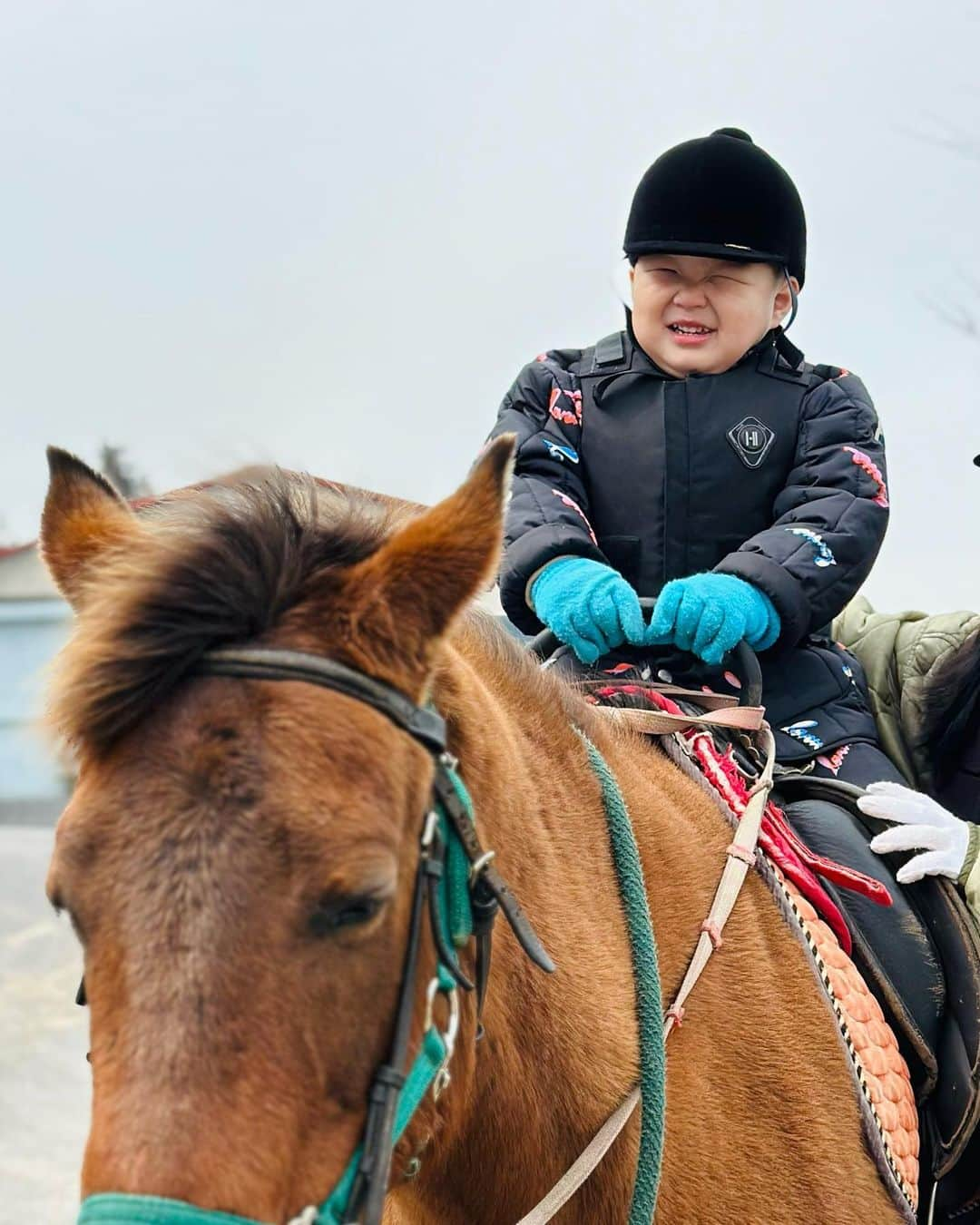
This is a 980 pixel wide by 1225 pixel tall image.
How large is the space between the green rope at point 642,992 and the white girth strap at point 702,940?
0.11 feet

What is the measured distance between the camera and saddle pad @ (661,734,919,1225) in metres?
1.99

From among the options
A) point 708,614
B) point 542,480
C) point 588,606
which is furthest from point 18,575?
point 708,614

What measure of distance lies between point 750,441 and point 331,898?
5.97ft

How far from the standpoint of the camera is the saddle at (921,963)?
218 cm

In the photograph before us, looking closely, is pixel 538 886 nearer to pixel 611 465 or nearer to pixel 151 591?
pixel 151 591

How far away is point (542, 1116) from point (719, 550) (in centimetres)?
149

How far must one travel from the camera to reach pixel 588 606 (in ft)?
7.80

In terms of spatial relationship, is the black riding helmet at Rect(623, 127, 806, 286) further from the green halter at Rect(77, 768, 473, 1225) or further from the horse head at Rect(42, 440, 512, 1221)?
the green halter at Rect(77, 768, 473, 1225)

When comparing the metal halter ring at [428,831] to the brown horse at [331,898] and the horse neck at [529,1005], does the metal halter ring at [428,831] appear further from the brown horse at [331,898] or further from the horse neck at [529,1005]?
the horse neck at [529,1005]

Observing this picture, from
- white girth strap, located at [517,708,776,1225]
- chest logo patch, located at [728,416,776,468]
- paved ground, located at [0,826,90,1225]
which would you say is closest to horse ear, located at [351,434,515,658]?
white girth strap, located at [517,708,776,1225]

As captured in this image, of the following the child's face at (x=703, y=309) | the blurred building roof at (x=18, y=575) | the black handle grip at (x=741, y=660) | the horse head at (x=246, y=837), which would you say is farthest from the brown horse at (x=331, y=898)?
the blurred building roof at (x=18, y=575)

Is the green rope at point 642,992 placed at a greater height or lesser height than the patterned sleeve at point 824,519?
lesser

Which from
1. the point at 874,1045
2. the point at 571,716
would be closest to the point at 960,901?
the point at 874,1045

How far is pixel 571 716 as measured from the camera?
199 centimetres
